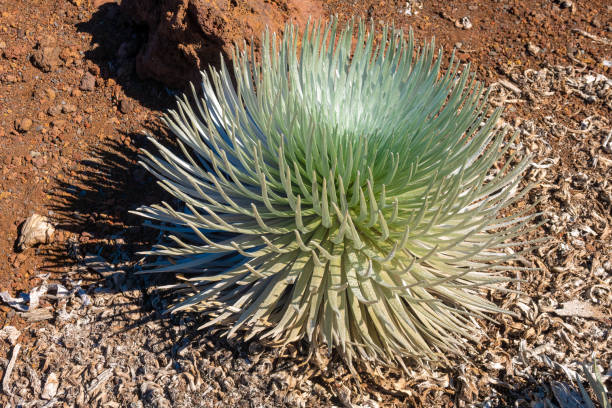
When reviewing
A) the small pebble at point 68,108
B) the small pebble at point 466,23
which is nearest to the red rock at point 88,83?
the small pebble at point 68,108

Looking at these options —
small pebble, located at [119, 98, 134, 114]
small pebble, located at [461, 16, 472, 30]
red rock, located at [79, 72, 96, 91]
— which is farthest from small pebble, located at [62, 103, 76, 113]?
small pebble, located at [461, 16, 472, 30]

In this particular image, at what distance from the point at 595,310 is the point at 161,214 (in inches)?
74.3

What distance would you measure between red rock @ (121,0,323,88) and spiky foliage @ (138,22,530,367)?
48cm

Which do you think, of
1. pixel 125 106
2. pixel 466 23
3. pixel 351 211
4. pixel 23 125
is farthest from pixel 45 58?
pixel 466 23

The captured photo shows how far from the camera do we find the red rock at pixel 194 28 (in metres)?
2.41

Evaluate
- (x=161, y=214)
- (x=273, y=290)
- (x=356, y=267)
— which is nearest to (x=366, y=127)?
(x=356, y=267)

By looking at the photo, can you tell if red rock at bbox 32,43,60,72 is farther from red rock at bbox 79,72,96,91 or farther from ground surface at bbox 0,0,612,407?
red rock at bbox 79,72,96,91

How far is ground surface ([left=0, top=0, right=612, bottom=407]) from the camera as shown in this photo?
1908 millimetres

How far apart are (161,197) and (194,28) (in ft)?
2.86

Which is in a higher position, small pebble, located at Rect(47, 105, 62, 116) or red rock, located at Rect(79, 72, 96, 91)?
red rock, located at Rect(79, 72, 96, 91)

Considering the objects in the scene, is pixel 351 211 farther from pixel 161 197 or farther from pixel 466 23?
pixel 466 23

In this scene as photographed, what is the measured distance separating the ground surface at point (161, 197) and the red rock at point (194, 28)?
155 mm

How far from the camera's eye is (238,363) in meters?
1.92

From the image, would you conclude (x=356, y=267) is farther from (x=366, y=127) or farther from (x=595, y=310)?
(x=595, y=310)
